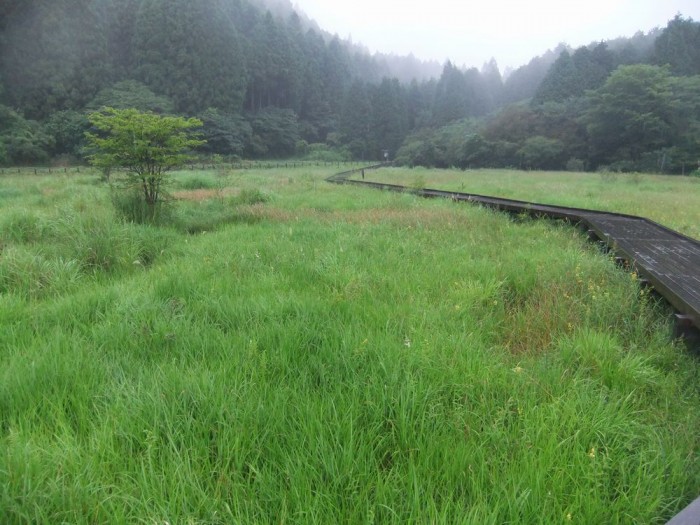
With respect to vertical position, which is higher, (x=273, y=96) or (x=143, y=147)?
(x=273, y=96)

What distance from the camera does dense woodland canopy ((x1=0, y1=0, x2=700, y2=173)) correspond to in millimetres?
45562

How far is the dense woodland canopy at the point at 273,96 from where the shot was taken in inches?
1794

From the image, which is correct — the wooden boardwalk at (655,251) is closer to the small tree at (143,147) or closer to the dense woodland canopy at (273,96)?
the small tree at (143,147)

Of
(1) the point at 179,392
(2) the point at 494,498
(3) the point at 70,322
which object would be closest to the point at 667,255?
(2) the point at 494,498

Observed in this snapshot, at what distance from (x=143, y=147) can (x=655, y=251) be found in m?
8.99

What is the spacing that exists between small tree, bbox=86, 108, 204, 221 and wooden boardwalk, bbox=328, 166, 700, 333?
25.6 ft

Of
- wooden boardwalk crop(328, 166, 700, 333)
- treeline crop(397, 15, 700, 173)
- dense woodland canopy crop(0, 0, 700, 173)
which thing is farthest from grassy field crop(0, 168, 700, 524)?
treeline crop(397, 15, 700, 173)

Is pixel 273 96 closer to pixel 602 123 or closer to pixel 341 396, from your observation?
pixel 602 123

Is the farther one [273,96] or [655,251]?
[273,96]

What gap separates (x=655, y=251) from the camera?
16.3 feet

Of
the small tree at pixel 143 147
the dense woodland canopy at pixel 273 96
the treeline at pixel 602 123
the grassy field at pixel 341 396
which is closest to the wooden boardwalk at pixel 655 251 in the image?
the grassy field at pixel 341 396

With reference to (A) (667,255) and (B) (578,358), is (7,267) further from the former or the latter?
(A) (667,255)

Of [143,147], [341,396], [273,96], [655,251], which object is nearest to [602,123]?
[655,251]

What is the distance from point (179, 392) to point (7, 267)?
3614mm
